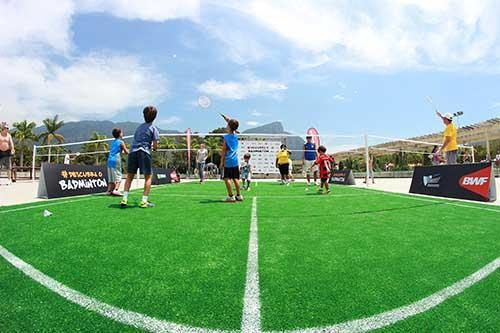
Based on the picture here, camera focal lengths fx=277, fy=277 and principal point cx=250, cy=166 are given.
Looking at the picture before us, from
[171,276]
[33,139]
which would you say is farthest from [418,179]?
[33,139]

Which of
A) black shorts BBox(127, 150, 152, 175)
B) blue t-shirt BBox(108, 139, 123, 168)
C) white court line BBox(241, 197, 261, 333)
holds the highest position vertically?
blue t-shirt BBox(108, 139, 123, 168)

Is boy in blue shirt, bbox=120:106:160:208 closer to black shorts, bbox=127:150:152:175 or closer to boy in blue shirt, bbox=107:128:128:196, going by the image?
black shorts, bbox=127:150:152:175

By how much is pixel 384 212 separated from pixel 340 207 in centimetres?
87

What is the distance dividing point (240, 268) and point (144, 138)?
4.28 m

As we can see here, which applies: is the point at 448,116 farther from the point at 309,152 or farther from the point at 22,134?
the point at 22,134

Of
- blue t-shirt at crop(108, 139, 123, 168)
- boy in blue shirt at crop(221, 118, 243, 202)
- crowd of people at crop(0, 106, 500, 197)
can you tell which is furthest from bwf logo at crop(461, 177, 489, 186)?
blue t-shirt at crop(108, 139, 123, 168)

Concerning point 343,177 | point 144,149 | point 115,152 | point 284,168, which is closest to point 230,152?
point 144,149

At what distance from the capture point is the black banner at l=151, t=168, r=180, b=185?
1477 centimetres

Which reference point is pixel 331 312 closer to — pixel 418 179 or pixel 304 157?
pixel 418 179

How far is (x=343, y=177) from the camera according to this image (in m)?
15.4

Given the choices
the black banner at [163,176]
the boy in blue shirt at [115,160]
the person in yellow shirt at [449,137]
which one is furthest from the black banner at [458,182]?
the black banner at [163,176]

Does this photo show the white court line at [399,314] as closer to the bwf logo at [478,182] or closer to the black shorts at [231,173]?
the black shorts at [231,173]

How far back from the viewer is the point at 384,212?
5.23 metres

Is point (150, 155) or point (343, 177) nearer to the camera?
point (150, 155)
